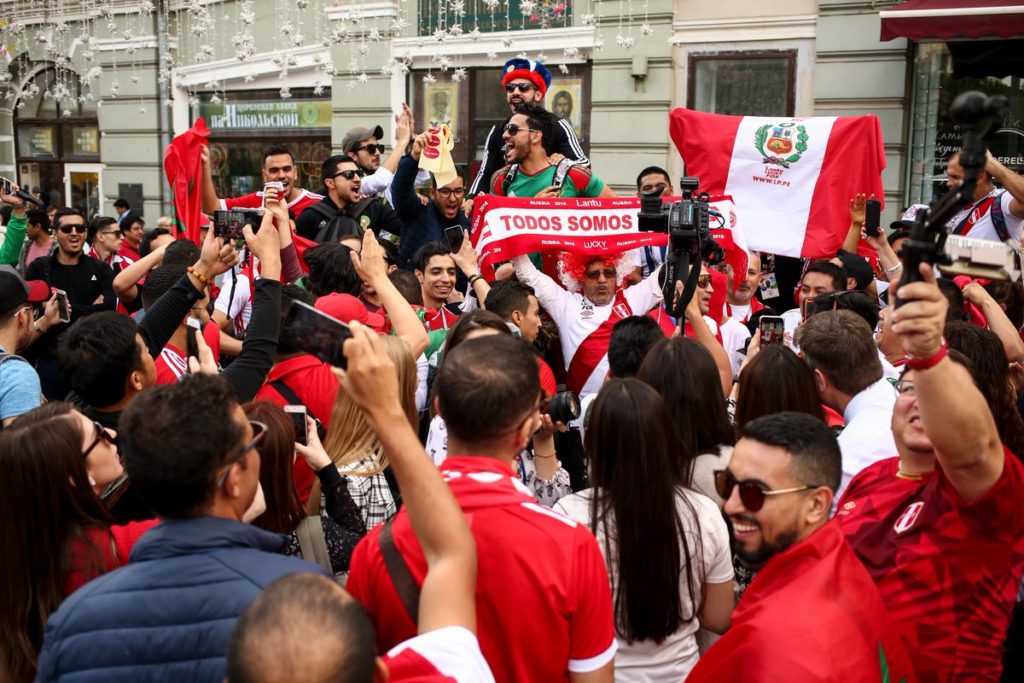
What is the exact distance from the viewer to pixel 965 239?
2.16 meters

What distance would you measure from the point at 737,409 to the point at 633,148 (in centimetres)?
827

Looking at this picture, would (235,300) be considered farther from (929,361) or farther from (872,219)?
(929,361)

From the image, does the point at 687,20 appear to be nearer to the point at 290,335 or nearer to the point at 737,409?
the point at 737,409

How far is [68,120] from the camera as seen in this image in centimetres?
1675

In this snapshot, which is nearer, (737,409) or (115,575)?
(115,575)

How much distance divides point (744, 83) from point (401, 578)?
32.7 ft

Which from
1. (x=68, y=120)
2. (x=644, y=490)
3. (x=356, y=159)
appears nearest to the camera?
(x=644, y=490)

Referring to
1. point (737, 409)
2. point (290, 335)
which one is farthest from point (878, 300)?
point (290, 335)

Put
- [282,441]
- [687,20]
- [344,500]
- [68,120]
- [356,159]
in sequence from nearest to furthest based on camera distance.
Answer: [282,441] → [344,500] → [356,159] → [687,20] → [68,120]

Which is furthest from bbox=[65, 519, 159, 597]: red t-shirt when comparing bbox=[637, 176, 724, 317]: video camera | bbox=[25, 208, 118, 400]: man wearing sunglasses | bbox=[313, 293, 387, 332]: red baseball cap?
bbox=[25, 208, 118, 400]: man wearing sunglasses

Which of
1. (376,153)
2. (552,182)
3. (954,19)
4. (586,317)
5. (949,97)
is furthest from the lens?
(949,97)

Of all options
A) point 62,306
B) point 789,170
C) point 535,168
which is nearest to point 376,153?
point 535,168

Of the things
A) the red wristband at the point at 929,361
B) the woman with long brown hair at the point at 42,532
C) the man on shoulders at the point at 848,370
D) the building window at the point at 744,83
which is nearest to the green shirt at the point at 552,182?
the man on shoulders at the point at 848,370

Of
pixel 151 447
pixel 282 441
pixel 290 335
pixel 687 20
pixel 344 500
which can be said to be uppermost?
pixel 687 20
